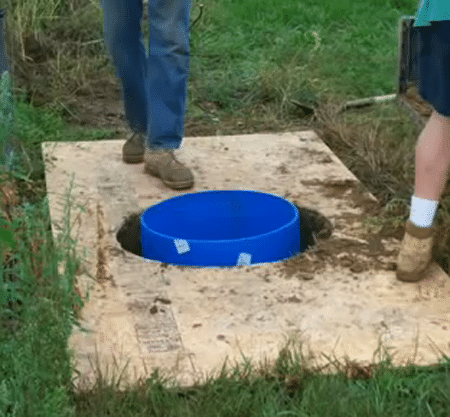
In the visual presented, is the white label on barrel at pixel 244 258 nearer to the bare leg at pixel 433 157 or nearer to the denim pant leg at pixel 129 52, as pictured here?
the bare leg at pixel 433 157

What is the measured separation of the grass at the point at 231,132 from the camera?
2719 mm

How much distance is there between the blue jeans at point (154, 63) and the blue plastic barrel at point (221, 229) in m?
0.40

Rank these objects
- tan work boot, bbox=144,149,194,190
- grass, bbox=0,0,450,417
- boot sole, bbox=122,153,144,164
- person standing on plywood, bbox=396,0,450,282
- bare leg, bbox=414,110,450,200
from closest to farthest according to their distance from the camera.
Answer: grass, bbox=0,0,450,417, person standing on plywood, bbox=396,0,450,282, bare leg, bbox=414,110,450,200, tan work boot, bbox=144,149,194,190, boot sole, bbox=122,153,144,164

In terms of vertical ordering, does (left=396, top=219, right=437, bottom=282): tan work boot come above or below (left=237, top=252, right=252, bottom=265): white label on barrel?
above

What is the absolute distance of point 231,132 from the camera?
5.35 meters

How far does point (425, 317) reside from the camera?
129 inches

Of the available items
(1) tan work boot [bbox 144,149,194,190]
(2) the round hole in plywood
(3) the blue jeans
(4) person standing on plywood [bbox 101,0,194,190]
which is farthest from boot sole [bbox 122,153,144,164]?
(2) the round hole in plywood

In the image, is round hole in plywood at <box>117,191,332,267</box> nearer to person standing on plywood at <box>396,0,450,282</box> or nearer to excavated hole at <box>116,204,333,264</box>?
excavated hole at <box>116,204,333,264</box>

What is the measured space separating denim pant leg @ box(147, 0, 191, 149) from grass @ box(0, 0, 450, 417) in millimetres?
535

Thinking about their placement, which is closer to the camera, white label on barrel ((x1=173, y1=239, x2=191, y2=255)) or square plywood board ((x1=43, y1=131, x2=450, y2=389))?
square plywood board ((x1=43, y1=131, x2=450, y2=389))

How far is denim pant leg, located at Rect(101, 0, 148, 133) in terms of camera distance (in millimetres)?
4457

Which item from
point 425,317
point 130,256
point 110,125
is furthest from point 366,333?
point 110,125

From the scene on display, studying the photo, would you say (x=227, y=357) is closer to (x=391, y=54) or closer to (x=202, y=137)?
(x=202, y=137)

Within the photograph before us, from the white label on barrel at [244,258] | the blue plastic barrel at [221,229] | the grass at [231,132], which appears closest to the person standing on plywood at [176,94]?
the blue plastic barrel at [221,229]
